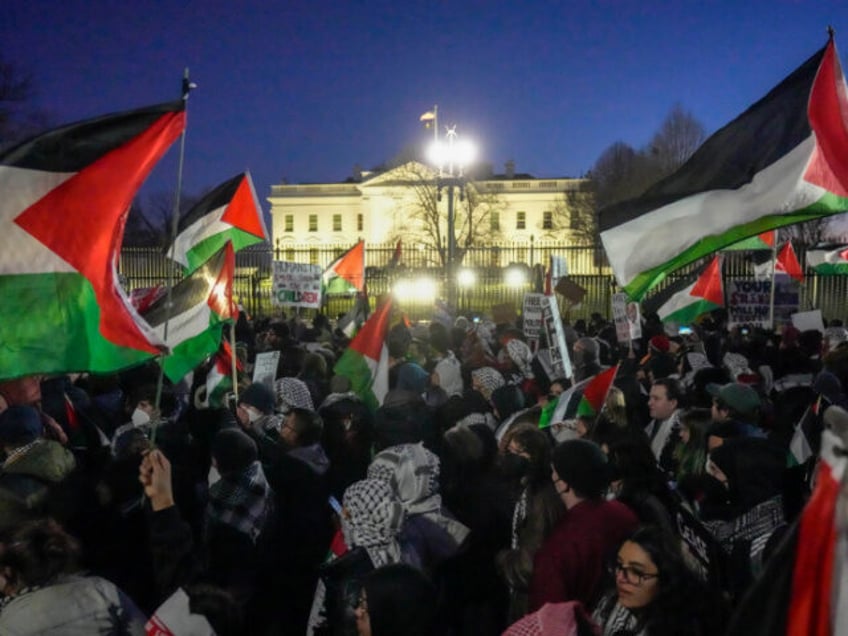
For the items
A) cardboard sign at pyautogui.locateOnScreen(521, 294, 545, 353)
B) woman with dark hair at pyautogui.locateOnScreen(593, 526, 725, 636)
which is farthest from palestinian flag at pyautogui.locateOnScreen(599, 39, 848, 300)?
cardboard sign at pyautogui.locateOnScreen(521, 294, 545, 353)

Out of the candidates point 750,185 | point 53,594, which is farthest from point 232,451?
point 750,185

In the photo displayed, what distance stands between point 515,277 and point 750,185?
23.6m

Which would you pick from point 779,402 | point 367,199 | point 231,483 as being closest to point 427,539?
point 231,483

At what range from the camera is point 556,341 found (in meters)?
7.77

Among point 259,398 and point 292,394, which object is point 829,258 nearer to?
point 292,394

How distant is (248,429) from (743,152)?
3872mm

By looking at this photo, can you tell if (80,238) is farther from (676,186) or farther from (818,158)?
(818,158)

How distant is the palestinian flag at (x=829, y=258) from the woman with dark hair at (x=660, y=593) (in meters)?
16.2

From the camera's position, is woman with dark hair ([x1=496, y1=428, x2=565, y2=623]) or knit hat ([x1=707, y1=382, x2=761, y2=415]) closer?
woman with dark hair ([x1=496, y1=428, x2=565, y2=623])

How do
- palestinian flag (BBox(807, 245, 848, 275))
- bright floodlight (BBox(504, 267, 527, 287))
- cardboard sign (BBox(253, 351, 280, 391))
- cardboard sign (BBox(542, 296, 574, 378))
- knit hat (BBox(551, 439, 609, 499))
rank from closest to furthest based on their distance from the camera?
knit hat (BBox(551, 439, 609, 499))
cardboard sign (BBox(542, 296, 574, 378))
cardboard sign (BBox(253, 351, 280, 391))
palestinian flag (BBox(807, 245, 848, 275))
bright floodlight (BBox(504, 267, 527, 287))

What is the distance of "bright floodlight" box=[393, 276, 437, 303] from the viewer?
27703 millimetres

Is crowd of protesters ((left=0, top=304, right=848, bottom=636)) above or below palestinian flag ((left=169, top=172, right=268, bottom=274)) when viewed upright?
below

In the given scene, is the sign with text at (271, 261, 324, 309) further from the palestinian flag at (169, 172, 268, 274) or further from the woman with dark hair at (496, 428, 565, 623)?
the woman with dark hair at (496, 428, 565, 623)

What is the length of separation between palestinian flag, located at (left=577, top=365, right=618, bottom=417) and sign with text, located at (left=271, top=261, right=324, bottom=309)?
904 centimetres
